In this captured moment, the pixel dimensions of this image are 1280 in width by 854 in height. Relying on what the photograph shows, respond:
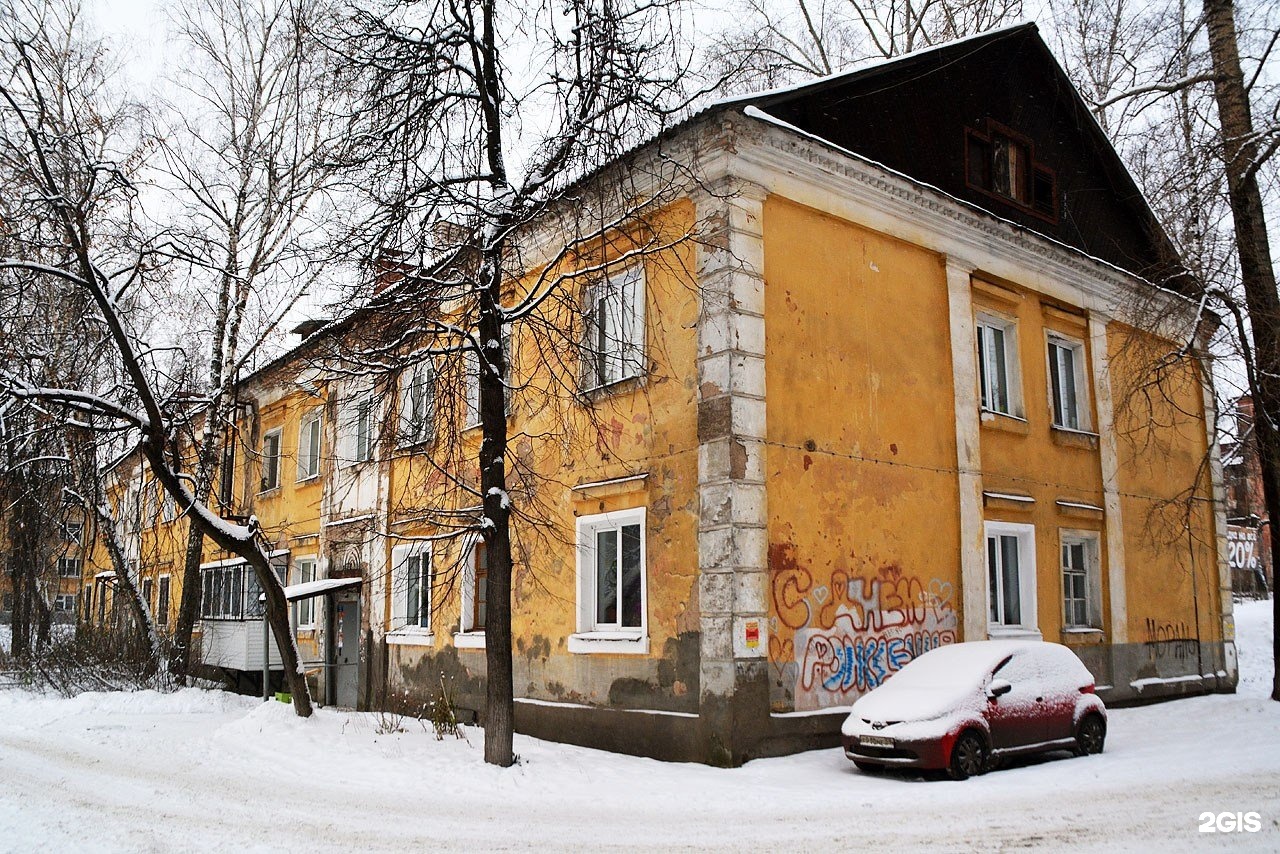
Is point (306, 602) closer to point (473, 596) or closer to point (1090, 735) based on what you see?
point (473, 596)

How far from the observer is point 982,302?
15422mm

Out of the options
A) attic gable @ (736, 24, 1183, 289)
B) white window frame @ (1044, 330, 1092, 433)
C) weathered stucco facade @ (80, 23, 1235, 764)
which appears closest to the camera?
weathered stucco facade @ (80, 23, 1235, 764)

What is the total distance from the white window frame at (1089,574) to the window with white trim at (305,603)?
47.5ft

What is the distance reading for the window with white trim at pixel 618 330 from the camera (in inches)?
509

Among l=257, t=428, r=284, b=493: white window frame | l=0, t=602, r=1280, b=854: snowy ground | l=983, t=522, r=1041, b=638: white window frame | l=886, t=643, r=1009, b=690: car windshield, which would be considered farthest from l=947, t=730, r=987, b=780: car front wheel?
l=257, t=428, r=284, b=493: white window frame

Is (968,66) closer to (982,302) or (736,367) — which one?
Answer: (982,302)

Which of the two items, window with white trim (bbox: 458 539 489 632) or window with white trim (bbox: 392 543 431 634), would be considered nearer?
window with white trim (bbox: 458 539 489 632)

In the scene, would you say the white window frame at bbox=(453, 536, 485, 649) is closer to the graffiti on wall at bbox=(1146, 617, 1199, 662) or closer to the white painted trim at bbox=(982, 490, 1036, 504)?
the white painted trim at bbox=(982, 490, 1036, 504)

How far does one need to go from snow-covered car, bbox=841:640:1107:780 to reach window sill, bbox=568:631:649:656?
2695mm

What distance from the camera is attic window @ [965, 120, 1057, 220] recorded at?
53.0 feet

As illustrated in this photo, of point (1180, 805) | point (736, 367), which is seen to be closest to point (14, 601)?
point (736, 367)

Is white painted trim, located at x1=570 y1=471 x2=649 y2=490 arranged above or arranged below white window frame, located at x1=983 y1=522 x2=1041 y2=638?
above

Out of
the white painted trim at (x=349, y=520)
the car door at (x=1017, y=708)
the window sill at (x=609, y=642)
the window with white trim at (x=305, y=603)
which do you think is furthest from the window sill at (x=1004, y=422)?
the window with white trim at (x=305, y=603)

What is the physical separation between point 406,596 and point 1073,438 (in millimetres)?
11869
